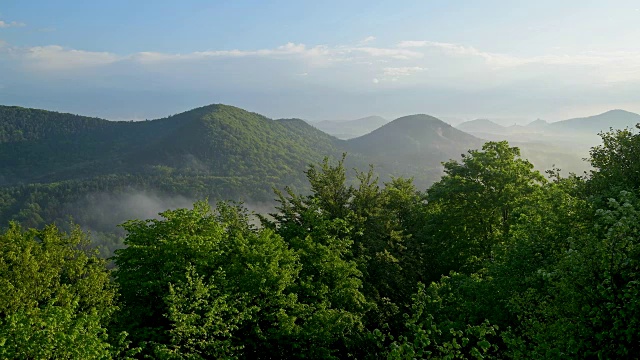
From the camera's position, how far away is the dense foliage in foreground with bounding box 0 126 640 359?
1353 cm

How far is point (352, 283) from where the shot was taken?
84.2 feet

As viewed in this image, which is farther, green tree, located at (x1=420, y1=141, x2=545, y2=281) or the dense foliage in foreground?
green tree, located at (x1=420, y1=141, x2=545, y2=281)

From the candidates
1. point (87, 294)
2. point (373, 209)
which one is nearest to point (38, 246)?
point (87, 294)

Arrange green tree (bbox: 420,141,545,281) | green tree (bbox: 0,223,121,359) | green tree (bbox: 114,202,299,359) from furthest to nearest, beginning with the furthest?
green tree (bbox: 420,141,545,281), green tree (bbox: 114,202,299,359), green tree (bbox: 0,223,121,359)

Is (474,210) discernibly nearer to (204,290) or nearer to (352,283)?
(352,283)

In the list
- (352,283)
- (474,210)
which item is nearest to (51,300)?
(352,283)

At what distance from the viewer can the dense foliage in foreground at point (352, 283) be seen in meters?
13.5

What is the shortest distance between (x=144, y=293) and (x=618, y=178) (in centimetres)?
2620

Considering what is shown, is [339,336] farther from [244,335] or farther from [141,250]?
[141,250]

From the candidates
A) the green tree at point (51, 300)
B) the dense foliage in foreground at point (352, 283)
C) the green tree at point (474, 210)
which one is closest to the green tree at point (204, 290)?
the dense foliage in foreground at point (352, 283)

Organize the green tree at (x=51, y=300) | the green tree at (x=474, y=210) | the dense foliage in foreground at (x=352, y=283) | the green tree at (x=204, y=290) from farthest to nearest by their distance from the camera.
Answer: the green tree at (x=474, y=210) < the green tree at (x=204, y=290) < the green tree at (x=51, y=300) < the dense foliage in foreground at (x=352, y=283)

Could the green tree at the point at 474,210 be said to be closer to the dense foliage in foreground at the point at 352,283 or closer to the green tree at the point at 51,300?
the dense foliage in foreground at the point at 352,283

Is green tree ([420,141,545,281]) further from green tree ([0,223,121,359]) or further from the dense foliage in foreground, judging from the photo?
green tree ([0,223,121,359])

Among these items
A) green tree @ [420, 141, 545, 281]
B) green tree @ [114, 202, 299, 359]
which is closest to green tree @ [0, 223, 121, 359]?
green tree @ [114, 202, 299, 359]
